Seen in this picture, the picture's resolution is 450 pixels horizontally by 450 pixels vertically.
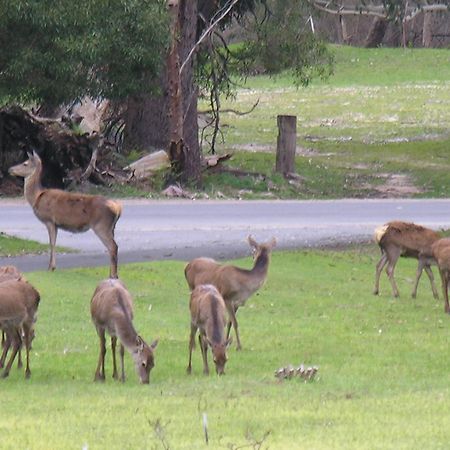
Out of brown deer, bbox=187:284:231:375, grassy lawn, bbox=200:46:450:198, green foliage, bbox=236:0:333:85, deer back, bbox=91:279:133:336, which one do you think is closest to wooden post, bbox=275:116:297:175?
grassy lawn, bbox=200:46:450:198

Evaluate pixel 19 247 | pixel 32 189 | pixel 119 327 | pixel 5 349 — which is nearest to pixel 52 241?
pixel 32 189

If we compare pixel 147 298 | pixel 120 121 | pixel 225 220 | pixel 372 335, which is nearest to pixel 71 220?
pixel 147 298

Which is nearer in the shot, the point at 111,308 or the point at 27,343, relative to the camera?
the point at 111,308

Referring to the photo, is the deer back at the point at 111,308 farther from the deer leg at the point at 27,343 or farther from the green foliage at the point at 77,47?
the green foliage at the point at 77,47

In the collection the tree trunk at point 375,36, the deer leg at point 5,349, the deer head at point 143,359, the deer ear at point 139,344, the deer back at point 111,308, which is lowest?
the deer leg at point 5,349

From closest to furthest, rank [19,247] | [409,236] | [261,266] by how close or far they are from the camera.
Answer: [261,266] → [409,236] → [19,247]

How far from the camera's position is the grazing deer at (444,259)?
1617 cm

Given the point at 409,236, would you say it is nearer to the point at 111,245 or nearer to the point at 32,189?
the point at 111,245

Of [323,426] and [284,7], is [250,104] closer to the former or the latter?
[284,7]

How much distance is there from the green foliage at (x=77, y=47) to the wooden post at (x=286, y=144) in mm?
11996

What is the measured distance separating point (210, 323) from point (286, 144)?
23887 millimetres

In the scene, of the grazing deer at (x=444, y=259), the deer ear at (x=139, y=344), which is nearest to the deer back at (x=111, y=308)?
the deer ear at (x=139, y=344)

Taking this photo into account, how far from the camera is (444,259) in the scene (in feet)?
53.1

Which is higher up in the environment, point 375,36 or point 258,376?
point 375,36
